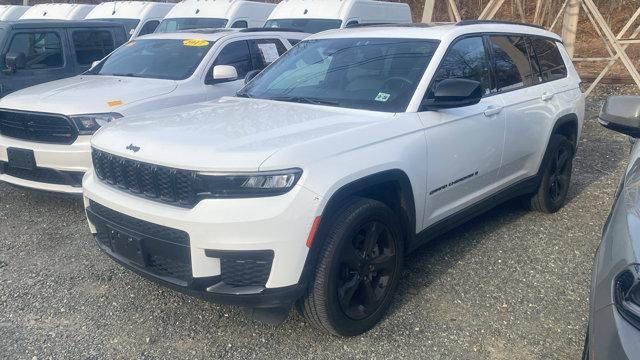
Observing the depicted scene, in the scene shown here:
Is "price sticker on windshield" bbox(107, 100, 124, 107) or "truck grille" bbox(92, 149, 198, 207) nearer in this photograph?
"truck grille" bbox(92, 149, 198, 207)

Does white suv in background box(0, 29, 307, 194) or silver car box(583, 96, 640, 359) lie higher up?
silver car box(583, 96, 640, 359)

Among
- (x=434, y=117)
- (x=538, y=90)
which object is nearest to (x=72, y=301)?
(x=434, y=117)

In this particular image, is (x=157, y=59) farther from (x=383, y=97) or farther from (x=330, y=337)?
(x=330, y=337)

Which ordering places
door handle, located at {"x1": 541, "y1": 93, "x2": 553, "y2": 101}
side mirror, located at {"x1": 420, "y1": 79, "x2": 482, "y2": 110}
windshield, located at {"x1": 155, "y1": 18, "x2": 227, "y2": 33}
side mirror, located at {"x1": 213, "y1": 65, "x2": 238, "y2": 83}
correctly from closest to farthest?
side mirror, located at {"x1": 420, "y1": 79, "x2": 482, "y2": 110}
door handle, located at {"x1": 541, "y1": 93, "x2": 553, "y2": 101}
side mirror, located at {"x1": 213, "y1": 65, "x2": 238, "y2": 83}
windshield, located at {"x1": 155, "y1": 18, "x2": 227, "y2": 33}

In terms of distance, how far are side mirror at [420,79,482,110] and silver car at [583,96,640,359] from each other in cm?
127

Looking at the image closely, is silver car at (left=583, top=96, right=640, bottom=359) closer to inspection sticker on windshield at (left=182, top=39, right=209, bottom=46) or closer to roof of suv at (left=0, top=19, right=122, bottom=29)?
inspection sticker on windshield at (left=182, top=39, right=209, bottom=46)

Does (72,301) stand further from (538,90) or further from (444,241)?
(538,90)

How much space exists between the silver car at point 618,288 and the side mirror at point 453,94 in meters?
1.27

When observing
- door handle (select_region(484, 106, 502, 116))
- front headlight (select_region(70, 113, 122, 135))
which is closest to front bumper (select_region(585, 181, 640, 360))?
door handle (select_region(484, 106, 502, 116))

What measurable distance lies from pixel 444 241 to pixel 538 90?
5.07ft

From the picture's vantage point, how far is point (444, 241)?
4730 millimetres

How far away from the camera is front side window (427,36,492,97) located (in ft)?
12.9

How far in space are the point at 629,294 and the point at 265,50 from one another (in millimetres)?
5748

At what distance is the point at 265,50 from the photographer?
23.2 ft
